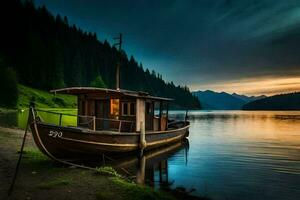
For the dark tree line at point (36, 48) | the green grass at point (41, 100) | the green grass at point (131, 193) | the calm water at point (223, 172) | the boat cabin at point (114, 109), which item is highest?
the dark tree line at point (36, 48)

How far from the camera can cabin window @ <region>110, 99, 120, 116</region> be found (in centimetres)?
2186

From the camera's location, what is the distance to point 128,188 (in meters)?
10.3

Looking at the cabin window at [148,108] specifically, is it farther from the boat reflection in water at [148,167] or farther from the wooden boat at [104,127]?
the boat reflection in water at [148,167]

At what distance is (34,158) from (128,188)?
7538 millimetres

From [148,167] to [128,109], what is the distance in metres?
5.01

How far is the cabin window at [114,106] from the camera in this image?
861 inches

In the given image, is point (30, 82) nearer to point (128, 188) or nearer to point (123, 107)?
point (123, 107)

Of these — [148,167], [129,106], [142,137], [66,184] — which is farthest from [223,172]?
[66,184]

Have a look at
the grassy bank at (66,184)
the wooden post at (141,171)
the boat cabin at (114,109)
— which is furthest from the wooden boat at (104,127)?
the grassy bank at (66,184)

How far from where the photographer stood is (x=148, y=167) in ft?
62.4

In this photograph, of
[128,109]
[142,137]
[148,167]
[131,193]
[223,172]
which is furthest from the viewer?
[128,109]

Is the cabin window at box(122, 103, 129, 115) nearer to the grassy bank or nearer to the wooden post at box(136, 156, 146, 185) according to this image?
the wooden post at box(136, 156, 146, 185)

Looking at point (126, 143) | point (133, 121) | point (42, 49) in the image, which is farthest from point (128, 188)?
point (42, 49)

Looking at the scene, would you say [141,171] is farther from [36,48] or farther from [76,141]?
[36,48]
